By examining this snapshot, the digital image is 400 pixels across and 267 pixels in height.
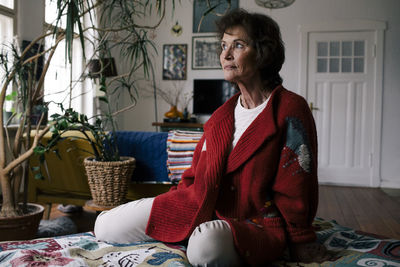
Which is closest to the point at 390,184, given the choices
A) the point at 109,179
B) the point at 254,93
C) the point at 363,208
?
the point at 363,208

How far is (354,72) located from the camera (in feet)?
16.2

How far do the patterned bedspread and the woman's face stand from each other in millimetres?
685

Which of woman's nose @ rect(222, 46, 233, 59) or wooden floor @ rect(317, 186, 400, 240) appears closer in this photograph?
woman's nose @ rect(222, 46, 233, 59)

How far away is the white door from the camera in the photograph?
488cm

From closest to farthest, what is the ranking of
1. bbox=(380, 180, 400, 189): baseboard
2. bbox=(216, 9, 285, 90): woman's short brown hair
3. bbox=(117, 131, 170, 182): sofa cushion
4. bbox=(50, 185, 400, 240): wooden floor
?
bbox=(216, 9, 285, 90): woman's short brown hair < bbox=(117, 131, 170, 182): sofa cushion < bbox=(50, 185, 400, 240): wooden floor < bbox=(380, 180, 400, 189): baseboard

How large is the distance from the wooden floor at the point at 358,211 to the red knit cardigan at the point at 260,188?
61.6 inches

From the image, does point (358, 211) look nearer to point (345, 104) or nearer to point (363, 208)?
point (363, 208)

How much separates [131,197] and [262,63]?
1595mm

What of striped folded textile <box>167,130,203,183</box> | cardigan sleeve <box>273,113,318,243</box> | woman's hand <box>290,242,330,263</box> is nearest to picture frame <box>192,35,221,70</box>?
striped folded textile <box>167,130,203,183</box>

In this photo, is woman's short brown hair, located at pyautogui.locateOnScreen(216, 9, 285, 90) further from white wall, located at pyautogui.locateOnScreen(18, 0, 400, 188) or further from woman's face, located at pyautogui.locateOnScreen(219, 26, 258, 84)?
white wall, located at pyautogui.locateOnScreen(18, 0, 400, 188)

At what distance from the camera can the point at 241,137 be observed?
131 cm

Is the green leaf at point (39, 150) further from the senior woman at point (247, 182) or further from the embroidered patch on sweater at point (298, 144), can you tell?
the embroidered patch on sweater at point (298, 144)

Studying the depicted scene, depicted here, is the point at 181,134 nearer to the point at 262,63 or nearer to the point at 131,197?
the point at 131,197

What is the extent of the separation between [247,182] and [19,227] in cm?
145
